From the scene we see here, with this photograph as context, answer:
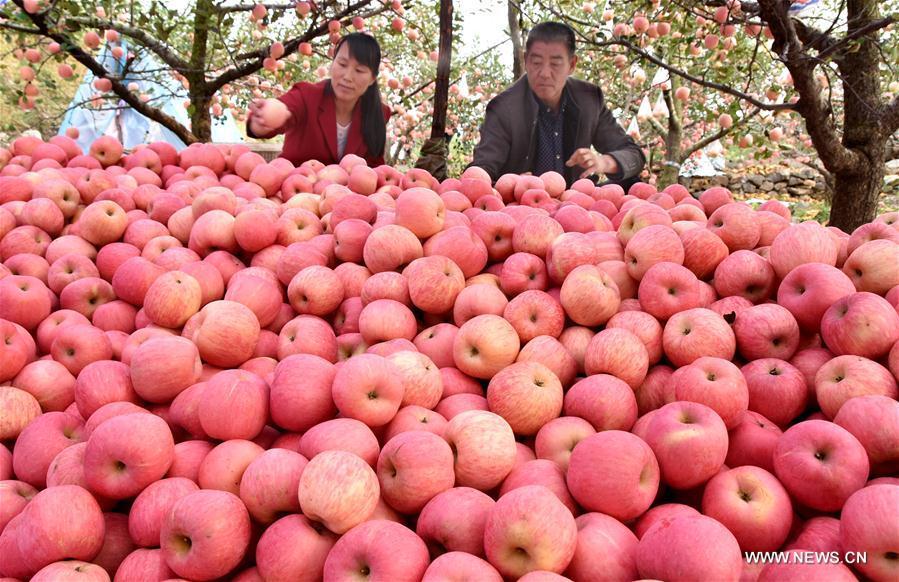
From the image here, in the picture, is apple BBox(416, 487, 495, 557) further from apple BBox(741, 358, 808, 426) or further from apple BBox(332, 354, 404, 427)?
apple BBox(741, 358, 808, 426)

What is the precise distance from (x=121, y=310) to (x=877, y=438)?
7.50ft

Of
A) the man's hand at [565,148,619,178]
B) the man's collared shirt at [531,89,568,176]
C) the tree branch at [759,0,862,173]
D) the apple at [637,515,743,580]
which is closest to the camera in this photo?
the apple at [637,515,743,580]

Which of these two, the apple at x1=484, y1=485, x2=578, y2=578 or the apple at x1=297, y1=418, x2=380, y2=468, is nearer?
the apple at x1=484, y1=485, x2=578, y2=578

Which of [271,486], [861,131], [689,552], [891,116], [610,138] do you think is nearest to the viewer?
[689,552]

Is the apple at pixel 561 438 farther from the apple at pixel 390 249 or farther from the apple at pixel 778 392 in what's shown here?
the apple at pixel 390 249

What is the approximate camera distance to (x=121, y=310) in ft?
6.86

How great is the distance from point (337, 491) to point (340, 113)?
4.04 meters

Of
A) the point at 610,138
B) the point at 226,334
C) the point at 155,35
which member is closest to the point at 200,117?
the point at 155,35

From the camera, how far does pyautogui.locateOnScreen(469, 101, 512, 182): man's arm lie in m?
4.88

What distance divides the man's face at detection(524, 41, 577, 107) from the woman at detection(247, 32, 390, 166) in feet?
4.16

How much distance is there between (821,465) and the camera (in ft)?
4.11

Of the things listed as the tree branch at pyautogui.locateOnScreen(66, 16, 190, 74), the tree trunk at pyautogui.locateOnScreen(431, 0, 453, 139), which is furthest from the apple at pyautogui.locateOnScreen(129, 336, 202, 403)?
the tree branch at pyautogui.locateOnScreen(66, 16, 190, 74)

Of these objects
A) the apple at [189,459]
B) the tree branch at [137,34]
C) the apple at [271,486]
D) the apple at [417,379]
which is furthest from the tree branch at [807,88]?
the tree branch at [137,34]

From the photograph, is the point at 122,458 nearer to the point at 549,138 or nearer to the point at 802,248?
the point at 802,248
